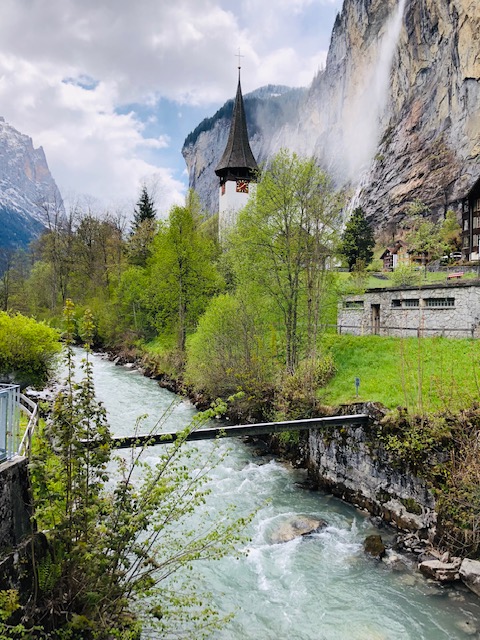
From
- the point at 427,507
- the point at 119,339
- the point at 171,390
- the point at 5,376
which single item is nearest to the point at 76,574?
the point at 427,507

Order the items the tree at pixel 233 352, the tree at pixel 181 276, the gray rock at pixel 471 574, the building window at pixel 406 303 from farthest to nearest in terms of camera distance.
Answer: the tree at pixel 181 276 → the building window at pixel 406 303 → the tree at pixel 233 352 → the gray rock at pixel 471 574

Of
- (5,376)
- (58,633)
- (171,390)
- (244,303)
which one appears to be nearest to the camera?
(58,633)

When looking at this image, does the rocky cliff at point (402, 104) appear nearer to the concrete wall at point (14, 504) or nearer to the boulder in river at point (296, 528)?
the boulder in river at point (296, 528)

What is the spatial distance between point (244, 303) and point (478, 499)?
10280mm

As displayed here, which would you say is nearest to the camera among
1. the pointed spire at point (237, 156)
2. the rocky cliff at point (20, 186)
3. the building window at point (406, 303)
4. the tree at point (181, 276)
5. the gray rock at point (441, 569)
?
the gray rock at point (441, 569)

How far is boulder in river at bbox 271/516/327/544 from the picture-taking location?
913 cm

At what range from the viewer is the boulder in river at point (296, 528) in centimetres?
913

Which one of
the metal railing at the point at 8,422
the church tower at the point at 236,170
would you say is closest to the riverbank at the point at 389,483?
the metal railing at the point at 8,422

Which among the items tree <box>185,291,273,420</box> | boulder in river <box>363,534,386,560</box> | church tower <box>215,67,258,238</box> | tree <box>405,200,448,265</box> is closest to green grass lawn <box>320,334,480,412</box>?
tree <box>185,291,273,420</box>

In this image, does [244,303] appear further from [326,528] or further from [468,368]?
[326,528]

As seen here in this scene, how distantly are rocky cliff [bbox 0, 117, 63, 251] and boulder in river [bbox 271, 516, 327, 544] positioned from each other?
4860 inches

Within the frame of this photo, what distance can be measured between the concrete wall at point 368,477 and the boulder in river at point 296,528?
131 cm

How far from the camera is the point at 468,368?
11.8 m

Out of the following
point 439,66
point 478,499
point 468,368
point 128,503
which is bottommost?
point 478,499
